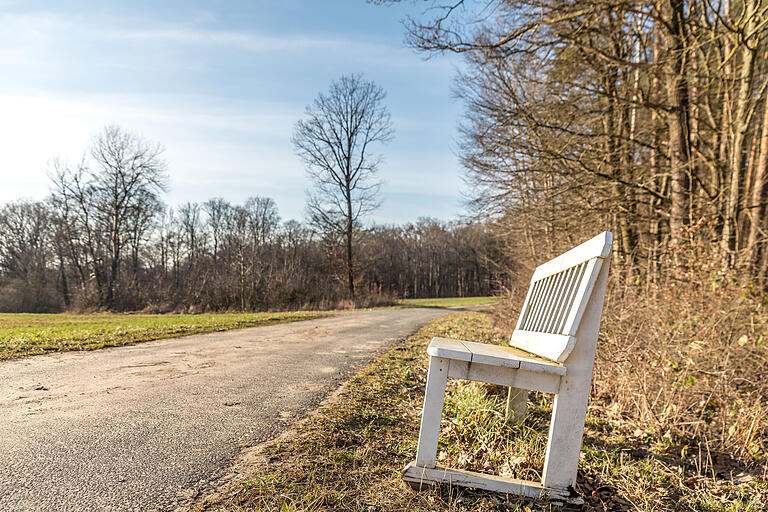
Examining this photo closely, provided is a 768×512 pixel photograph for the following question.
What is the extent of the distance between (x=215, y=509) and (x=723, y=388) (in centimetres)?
402

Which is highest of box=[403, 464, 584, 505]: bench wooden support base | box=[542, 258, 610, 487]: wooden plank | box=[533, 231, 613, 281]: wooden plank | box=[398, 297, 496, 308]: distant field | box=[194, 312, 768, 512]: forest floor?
box=[533, 231, 613, 281]: wooden plank

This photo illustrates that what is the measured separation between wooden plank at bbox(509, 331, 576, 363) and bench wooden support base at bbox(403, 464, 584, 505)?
674mm

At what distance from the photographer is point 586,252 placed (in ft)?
8.61

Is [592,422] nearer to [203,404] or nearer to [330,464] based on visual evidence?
[330,464]

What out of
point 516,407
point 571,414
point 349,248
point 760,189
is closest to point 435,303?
point 349,248

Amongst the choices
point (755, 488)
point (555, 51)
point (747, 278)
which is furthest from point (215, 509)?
point (555, 51)

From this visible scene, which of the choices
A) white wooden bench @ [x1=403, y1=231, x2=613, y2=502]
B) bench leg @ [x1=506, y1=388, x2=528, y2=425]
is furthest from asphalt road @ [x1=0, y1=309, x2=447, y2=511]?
bench leg @ [x1=506, y1=388, x2=528, y2=425]

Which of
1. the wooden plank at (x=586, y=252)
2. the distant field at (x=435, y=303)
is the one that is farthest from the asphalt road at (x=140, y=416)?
the distant field at (x=435, y=303)

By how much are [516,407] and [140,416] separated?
2.86m

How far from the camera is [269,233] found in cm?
4847

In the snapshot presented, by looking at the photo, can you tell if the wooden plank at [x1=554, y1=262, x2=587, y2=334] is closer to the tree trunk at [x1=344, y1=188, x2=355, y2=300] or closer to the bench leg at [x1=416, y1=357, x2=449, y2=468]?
the bench leg at [x1=416, y1=357, x2=449, y2=468]

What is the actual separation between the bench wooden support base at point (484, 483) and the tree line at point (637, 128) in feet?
12.0

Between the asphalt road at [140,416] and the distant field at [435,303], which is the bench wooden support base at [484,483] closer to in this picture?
the asphalt road at [140,416]

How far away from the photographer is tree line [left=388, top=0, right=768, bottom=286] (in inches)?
248
